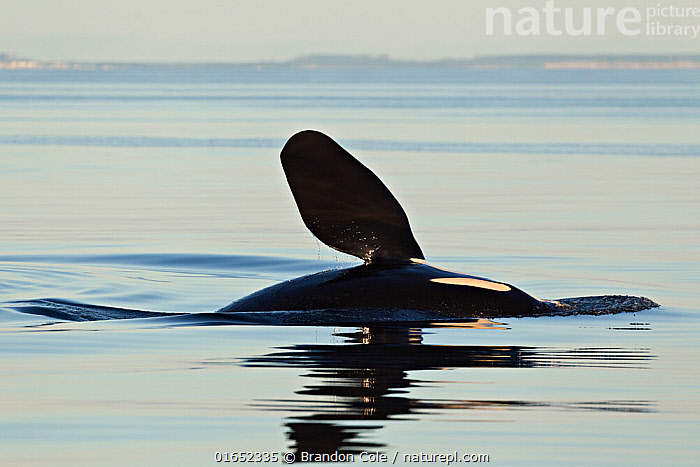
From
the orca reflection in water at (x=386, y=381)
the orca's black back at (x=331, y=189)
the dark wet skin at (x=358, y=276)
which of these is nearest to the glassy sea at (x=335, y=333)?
the orca reflection in water at (x=386, y=381)

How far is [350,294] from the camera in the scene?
984 cm

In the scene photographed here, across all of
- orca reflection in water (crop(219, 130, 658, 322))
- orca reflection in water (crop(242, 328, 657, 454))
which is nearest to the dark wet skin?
orca reflection in water (crop(219, 130, 658, 322))

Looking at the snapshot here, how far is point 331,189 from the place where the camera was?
31.6 ft

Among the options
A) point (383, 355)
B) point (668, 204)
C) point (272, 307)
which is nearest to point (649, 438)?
point (383, 355)

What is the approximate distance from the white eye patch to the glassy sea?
0.28 m

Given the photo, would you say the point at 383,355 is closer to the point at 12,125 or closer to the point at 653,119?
the point at 12,125

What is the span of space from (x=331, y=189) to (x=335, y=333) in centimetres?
104

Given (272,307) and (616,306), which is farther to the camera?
(616,306)

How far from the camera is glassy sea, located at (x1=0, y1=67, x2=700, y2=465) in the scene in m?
6.55

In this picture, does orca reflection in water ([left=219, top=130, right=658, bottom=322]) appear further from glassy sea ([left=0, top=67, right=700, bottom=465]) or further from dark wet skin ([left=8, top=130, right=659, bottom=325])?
glassy sea ([left=0, top=67, right=700, bottom=465])

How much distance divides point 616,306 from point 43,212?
432 inches

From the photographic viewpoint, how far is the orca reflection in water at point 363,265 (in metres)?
9.62

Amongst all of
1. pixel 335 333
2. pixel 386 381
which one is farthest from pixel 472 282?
pixel 386 381

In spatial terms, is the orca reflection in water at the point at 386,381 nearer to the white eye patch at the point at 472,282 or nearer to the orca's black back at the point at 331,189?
the white eye patch at the point at 472,282
